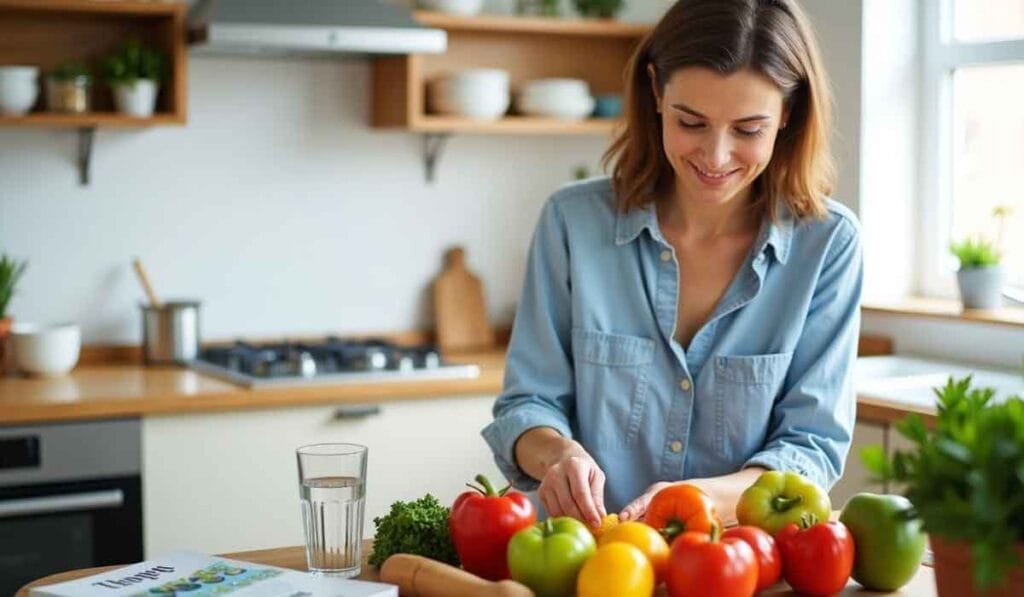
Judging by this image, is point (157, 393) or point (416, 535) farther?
point (157, 393)

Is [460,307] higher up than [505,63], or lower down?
lower down

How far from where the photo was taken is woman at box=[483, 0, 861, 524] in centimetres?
215

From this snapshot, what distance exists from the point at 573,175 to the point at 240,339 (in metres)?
1.13

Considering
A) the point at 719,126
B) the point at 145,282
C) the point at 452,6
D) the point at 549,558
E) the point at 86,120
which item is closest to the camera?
the point at 549,558

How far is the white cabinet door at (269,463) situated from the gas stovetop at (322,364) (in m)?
0.07

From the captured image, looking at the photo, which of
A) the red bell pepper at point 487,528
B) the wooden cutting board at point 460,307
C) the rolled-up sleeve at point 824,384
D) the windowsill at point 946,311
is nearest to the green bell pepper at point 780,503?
the red bell pepper at point 487,528

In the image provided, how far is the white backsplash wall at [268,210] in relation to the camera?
398 centimetres

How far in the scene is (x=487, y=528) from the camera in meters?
1.69

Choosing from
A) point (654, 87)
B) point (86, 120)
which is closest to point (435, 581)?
point (654, 87)

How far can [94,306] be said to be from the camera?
13.2 feet

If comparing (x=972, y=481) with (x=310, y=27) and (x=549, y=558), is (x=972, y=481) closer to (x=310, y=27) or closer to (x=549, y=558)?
(x=549, y=558)

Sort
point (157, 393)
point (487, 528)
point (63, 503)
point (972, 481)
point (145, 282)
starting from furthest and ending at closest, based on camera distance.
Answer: point (145, 282) → point (157, 393) → point (63, 503) → point (487, 528) → point (972, 481)

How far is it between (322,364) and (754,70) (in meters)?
1.98

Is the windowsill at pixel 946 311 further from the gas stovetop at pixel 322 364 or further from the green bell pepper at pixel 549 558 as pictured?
the green bell pepper at pixel 549 558
